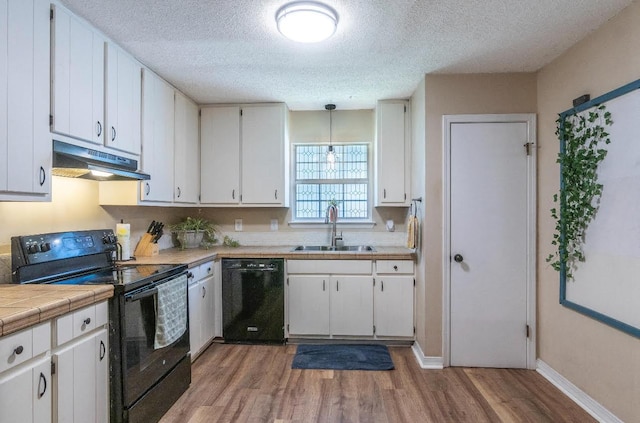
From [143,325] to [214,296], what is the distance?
4.11ft

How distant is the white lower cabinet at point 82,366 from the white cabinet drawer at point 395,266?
221 centimetres

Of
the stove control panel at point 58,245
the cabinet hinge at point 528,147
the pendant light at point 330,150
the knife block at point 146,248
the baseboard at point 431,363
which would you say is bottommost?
the baseboard at point 431,363

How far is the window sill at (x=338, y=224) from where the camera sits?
388cm

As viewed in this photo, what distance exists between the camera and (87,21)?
81.4 inches

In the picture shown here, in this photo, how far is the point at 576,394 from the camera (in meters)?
2.32

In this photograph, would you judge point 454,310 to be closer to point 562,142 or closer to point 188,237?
point 562,142

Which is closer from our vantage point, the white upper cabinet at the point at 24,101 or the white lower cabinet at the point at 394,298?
the white upper cabinet at the point at 24,101

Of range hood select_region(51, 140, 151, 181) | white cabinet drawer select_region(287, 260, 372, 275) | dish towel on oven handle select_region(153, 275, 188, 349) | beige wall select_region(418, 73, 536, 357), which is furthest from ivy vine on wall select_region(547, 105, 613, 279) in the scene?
range hood select_region(51, 140, 151, 181)

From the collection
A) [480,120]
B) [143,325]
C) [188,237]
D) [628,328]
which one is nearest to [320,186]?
[188,237]

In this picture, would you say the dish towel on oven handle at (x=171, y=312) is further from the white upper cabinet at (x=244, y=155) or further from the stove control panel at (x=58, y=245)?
the white upper cabinet at (x=244, y=155)

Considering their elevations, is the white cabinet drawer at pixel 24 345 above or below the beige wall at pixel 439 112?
below

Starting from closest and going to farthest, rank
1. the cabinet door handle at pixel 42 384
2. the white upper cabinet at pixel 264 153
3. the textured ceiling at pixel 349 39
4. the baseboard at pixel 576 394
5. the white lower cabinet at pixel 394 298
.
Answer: the cabinet door handle at pixel 42 384 < the textured ceiling at pixel 349 39 < the baseboard at pixel 576 394 < the white lower cabinet at pixel 394 298 < the white upper cabinet at pixel 264 153

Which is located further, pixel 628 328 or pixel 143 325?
pixel 143 325

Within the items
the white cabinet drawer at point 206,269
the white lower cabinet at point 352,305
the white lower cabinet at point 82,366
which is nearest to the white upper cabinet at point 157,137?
the white cabinet drawer at point 206,269
